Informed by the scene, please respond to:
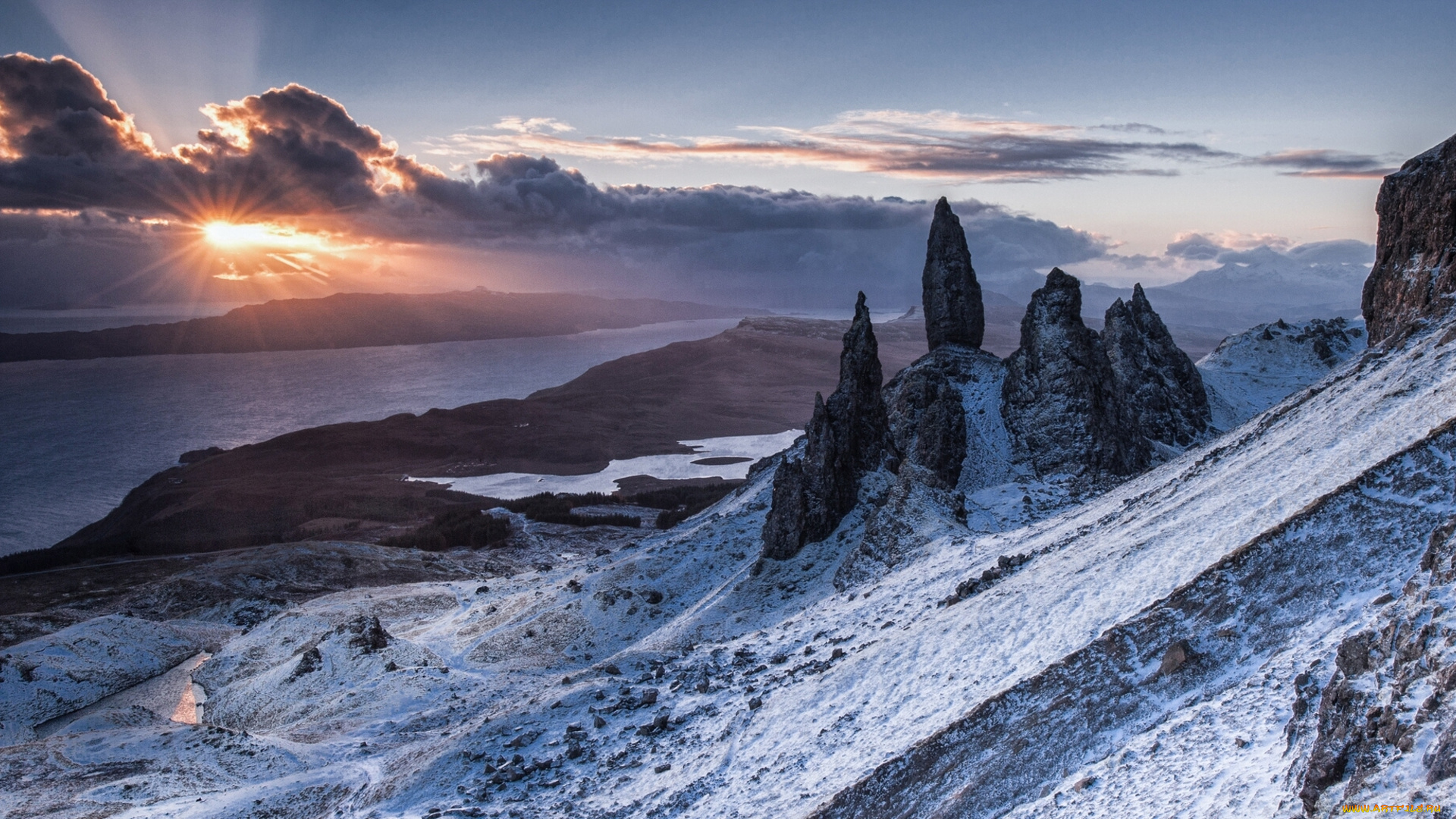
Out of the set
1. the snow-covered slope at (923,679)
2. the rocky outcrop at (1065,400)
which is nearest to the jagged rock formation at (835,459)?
the snow-covered slope at (923,679)

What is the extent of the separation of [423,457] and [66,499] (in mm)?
50724

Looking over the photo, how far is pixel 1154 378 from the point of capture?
62.5 metres

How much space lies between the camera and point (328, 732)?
33.9 meters

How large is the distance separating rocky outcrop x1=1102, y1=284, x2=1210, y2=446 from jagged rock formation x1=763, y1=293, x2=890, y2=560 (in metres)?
21.6

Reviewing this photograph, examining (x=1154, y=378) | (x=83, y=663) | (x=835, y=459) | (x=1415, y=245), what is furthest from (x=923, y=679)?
(x=1154, y=378)

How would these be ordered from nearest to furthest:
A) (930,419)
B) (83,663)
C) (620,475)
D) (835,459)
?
(83,663) < (835,459) < (930,419) < (620,475)

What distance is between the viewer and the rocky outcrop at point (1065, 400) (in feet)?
152

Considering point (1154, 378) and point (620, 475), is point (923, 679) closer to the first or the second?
point (1154, 378)

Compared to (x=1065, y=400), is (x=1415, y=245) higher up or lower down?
higher up

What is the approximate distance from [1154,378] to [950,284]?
58.6 ft

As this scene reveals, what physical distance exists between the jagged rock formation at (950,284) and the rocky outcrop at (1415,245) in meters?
30.2

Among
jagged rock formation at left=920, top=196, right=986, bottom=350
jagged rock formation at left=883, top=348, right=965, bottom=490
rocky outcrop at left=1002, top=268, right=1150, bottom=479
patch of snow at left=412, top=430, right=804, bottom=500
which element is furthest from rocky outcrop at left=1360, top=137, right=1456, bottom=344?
patch of snow at left=412, top=430, right=804, bottom=500

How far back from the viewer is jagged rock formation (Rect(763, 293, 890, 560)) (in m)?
43.3

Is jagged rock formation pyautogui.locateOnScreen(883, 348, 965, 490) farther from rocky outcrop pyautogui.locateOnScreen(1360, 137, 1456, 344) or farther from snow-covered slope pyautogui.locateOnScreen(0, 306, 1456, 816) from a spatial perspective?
rocky outcrop pyautogui.locateOnScreen(1360, 137, 1456, 344)
